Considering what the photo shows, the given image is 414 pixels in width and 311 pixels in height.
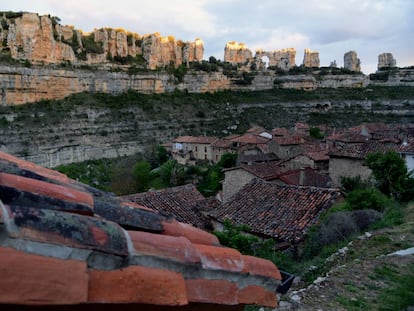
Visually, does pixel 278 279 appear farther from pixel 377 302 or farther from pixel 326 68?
pixel 326 68

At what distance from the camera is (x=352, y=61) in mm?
102562

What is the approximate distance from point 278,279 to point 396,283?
4753 mm

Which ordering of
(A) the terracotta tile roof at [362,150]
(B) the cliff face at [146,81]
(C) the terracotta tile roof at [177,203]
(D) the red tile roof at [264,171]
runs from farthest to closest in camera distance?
1. (B) the cliff face at [146,81]
2. (A) the terracotta tile roof at [362,150]
3. (D) the red tile roof at [264,171]
4. (C) the terracotta tile roof at [177,203]

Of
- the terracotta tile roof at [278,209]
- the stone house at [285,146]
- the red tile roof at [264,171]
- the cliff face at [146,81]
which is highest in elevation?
the cliff face at [146,81]

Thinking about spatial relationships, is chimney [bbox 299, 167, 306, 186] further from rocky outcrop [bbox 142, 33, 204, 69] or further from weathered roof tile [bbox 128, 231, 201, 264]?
rocky outcrop [bbox 142, 33, 204, 69]

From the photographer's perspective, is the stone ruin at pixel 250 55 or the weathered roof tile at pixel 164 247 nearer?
the weathered roof tile at pixel 164 247

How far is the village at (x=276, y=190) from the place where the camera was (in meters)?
11.1

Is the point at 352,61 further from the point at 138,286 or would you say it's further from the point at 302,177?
the point at 138,286

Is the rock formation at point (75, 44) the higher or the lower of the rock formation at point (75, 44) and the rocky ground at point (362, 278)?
the higher

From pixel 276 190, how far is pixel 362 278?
6.20 m

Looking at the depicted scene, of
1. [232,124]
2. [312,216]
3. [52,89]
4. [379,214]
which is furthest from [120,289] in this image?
[232,124]

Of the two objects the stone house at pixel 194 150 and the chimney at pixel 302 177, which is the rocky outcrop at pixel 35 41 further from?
the chimney at pixel 302 177

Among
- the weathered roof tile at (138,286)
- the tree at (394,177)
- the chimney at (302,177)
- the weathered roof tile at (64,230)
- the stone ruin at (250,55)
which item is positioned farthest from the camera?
the stone ruin at (250,55)

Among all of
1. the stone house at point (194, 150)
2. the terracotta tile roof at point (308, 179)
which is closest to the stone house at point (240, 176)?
the terracotta tile roof at point (308, 179)
